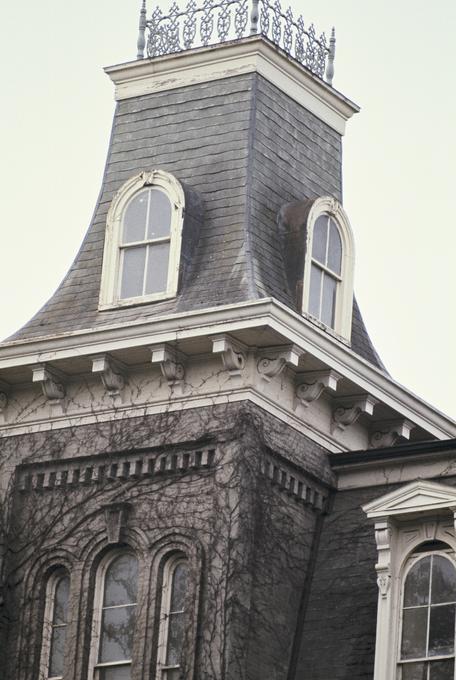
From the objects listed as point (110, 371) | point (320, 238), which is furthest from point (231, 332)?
point (320, 238)

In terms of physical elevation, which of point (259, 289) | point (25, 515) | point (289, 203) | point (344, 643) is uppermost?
point (289, 203)

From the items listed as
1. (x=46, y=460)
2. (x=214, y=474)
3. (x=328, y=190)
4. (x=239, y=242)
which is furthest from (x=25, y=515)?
(x=328, y=190)

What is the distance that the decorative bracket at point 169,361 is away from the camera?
25172 mm

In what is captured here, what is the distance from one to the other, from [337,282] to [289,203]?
1187 millimetres

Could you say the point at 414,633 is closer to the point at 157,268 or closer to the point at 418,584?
the point at 418,584

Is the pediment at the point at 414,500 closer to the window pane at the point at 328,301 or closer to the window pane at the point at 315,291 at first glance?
the window pane at the point at 315,291

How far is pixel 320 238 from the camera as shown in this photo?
27.1 metres

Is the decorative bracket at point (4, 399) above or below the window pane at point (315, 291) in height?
below

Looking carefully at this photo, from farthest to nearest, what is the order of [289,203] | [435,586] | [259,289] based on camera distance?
[289,203]
[259,289]
[435,586]

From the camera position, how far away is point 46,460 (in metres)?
26.0

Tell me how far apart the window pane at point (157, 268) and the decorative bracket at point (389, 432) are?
3284 millimetres

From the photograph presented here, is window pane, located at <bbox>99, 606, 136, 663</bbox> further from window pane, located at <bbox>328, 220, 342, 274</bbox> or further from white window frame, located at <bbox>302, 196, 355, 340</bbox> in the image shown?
window pane, located at <bbox>328, 220, 342, 274</bbox>

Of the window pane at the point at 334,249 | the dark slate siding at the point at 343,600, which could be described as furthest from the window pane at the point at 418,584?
the window pane at the point at 334,249

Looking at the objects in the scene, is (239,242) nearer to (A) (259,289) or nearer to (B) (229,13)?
(A) (259,289)
